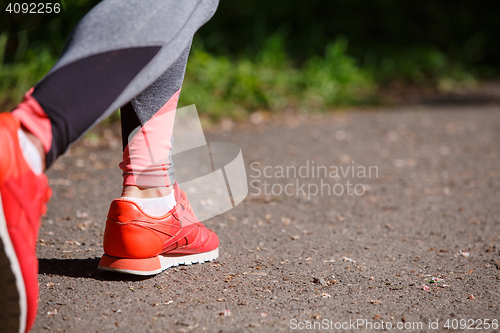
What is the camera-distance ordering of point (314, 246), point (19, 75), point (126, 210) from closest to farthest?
point (126, 210)
point (314, 246)
point (19, 75)

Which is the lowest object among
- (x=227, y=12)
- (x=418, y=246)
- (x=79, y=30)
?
(x=418, y=246)

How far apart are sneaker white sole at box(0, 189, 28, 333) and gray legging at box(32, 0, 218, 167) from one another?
0.17m

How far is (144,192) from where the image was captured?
147cm

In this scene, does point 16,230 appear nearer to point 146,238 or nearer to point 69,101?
point 69,101

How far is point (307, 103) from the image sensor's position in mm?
4914

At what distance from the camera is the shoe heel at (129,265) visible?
4.81ft

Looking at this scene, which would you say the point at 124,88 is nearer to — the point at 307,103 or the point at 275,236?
the point at 275,236

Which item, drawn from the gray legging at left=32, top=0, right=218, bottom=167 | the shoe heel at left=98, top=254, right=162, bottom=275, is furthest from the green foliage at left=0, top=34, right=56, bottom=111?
the gray legging at left=32, top=0, right=218, bottom=167

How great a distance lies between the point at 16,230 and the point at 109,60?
1.21ft

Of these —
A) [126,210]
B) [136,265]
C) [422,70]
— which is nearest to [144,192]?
[126,210]

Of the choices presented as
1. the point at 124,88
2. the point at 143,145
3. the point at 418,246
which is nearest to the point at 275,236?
the point at 418,246

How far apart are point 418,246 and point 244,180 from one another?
1.22 meters

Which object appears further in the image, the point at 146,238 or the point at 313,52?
the point at 313,52

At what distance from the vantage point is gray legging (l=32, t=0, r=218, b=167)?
3.33 feet
